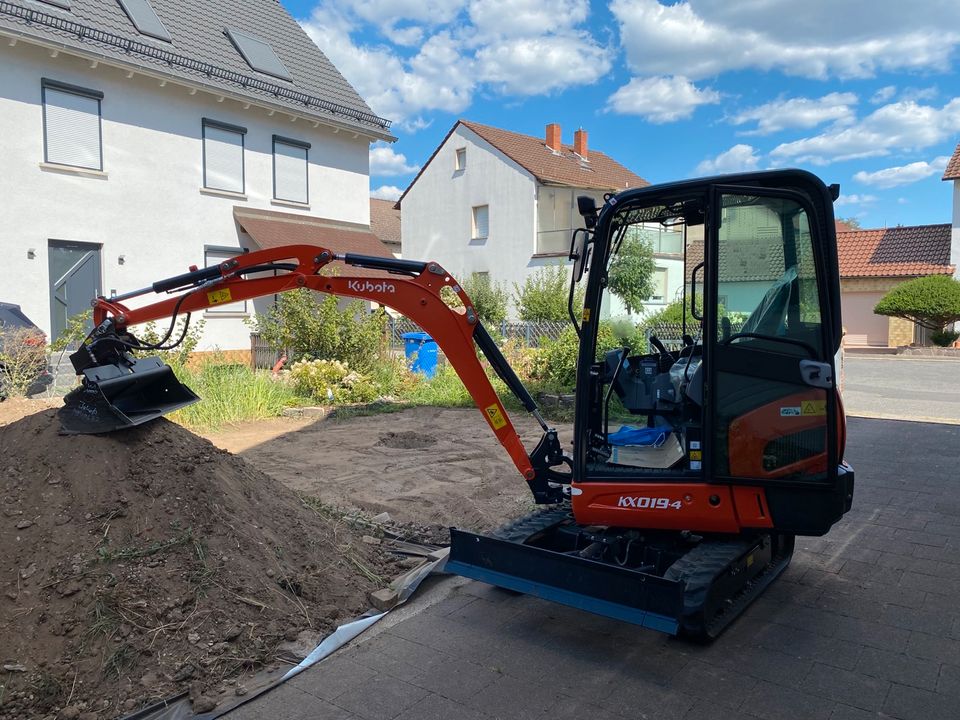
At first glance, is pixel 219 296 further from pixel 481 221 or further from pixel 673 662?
pixel 481 221

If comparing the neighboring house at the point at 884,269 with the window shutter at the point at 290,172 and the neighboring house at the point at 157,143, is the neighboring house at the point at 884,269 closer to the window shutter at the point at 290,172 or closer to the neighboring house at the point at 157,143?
the neighboring house at the point at 157,143

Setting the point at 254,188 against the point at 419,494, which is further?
the point at 254,188

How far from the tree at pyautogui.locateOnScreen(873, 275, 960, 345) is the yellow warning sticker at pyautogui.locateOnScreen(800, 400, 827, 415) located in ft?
81.1

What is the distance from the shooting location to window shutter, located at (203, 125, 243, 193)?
1752 centimetres

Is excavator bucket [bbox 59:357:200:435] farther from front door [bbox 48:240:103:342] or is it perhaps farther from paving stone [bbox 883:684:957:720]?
front door [bbox 48:240:103:342]

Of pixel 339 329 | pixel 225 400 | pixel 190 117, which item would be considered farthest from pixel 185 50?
pixel 225 400

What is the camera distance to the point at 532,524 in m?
4.67

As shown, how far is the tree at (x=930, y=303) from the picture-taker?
2444 cm

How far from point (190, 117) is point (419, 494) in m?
13.9

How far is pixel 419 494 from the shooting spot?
684cm

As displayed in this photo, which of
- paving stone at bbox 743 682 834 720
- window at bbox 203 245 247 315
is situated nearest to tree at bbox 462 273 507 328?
window at bbox 203 245 247 315

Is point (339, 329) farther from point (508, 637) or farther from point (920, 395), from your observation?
point (920, 395)

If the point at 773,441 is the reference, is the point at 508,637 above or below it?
below

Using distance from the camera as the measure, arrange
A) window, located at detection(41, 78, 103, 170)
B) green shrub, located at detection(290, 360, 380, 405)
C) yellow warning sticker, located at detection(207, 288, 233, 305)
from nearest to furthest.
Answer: yellow warning sticker, located at detection(207, 288, 233, 305) < green shrub, located at detection(290, 360, 380, 405) < window, located at detection(41, 78, 103, 170)
